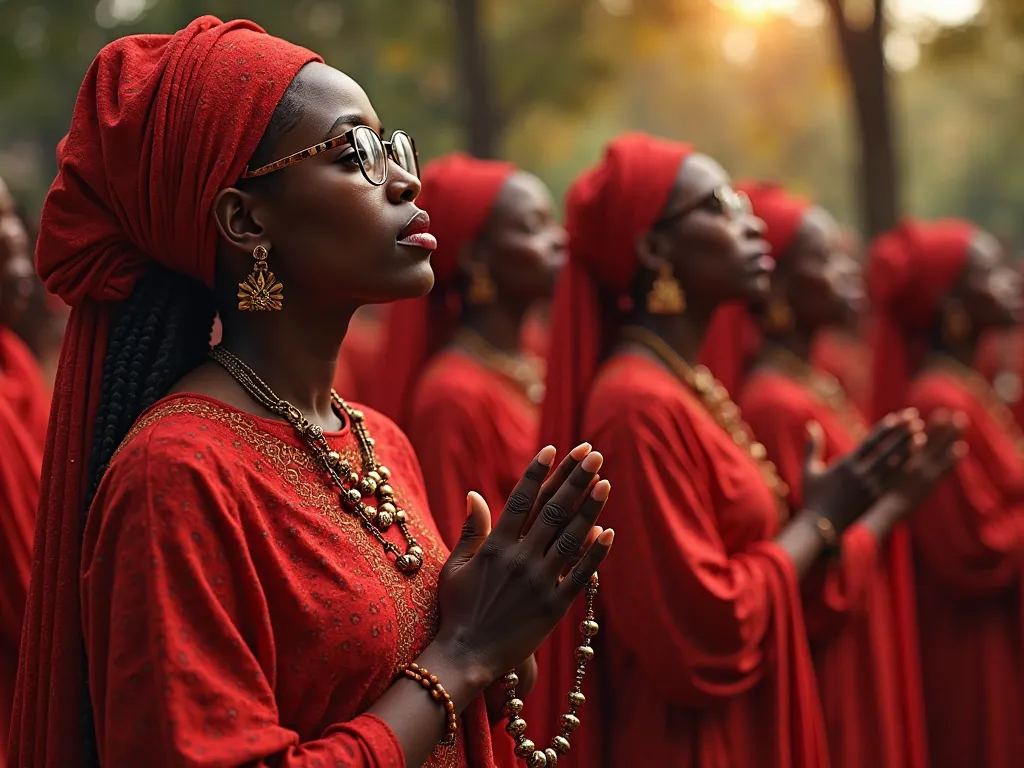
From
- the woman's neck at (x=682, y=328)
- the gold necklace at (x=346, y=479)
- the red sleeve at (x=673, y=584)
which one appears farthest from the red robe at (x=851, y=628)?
the gold necklace at (x=346, y=479)

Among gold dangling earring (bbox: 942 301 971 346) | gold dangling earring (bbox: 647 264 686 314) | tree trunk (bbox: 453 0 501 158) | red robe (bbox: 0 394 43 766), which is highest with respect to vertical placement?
tree trunk (bbox: 453 0 501 158)

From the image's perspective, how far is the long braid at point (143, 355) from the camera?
7.40 feet

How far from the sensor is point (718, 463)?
3568 mm

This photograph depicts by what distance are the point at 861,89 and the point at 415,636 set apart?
396 inches

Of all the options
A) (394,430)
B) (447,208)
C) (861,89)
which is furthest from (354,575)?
(861,89)

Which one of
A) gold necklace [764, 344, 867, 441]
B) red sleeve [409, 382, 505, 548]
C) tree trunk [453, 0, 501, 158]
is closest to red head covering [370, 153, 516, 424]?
red sleeve [409, 382, 505, 548]

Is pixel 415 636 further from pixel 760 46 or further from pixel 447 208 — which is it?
pixel 760 46

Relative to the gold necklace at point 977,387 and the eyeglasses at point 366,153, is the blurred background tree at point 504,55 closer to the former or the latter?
the gold necklace at point 977,387

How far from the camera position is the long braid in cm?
225

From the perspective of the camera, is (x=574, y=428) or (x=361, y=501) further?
(x=574, y=428)

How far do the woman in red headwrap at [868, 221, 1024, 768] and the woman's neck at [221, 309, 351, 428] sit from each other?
13.3 ft

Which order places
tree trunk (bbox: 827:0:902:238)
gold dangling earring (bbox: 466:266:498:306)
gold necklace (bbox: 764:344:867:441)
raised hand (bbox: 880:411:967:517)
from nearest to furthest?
raised hand (bbox: 880:411:967:517)
gold dangling earring (bbox: 466:266:498:306)
gold necklace (bbox: 764:344:867:441)
tree trunk (bbox: 827:0:902:238)

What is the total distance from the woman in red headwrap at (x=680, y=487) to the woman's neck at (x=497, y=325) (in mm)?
1286

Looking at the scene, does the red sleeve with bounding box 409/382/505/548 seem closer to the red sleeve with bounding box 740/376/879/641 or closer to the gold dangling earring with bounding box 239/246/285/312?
the red sleeve with bounding box 740/376/879/641
